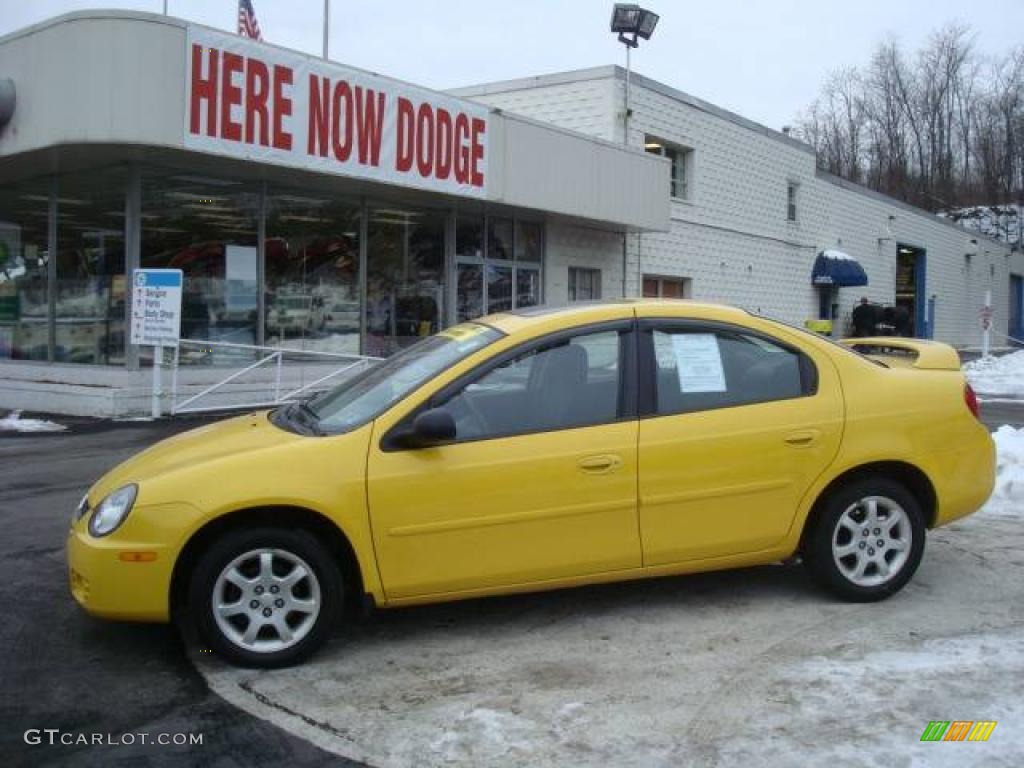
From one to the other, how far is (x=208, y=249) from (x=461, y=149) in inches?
156

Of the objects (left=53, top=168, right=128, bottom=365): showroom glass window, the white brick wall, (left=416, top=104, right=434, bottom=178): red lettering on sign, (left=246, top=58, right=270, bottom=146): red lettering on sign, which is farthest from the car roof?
the white brick wall

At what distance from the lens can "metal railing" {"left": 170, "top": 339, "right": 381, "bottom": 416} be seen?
40.3 feet

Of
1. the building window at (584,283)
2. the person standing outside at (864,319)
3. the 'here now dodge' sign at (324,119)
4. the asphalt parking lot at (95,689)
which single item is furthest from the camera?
the person standing outside at (864,319)

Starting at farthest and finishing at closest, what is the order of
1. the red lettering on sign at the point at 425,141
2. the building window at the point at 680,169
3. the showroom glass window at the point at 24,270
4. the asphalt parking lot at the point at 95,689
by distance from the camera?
1. the building window at the point at 680,169
2. the red lettering on sign at the point at 425,141
3. the showroom glass window at the point at 24,270
4. the asphalt parking lot at the point at 95,689

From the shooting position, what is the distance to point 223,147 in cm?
1148

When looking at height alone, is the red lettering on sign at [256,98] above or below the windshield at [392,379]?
above

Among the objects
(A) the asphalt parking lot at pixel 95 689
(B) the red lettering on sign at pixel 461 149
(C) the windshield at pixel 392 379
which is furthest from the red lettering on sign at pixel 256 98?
(C) the windshield at pixel 392 379

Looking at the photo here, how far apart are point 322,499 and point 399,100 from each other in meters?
10.6

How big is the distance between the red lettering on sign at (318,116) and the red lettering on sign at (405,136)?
128 cm

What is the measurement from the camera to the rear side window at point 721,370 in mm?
4664

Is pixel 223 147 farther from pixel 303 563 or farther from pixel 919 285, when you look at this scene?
pixel 919 285

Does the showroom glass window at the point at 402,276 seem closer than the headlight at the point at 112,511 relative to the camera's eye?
No

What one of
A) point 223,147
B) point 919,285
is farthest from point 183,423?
A: point 919,285

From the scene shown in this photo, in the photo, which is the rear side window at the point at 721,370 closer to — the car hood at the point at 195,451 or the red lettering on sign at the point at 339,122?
the car hood at the point at 195,451
